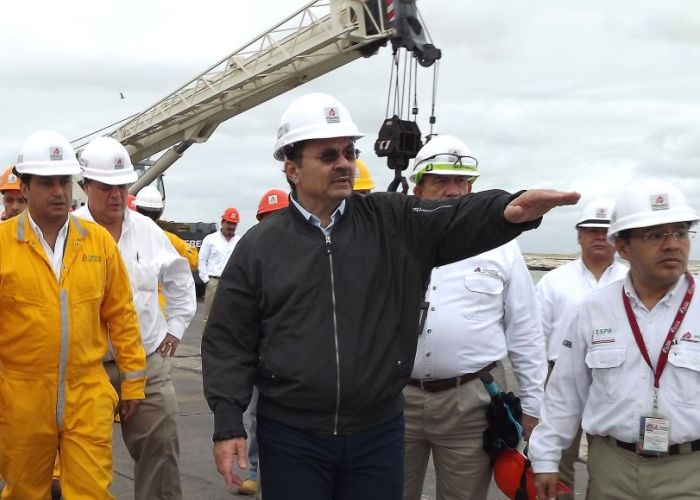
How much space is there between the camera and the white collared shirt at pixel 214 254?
1296 cm

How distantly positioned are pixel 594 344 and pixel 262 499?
1368 millimetres

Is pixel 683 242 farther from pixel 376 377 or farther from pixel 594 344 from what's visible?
pixel 376 377

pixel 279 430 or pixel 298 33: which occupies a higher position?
pixel 298 33

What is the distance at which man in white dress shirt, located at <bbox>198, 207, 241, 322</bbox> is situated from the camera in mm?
12961

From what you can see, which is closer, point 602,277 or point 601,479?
point 601,479

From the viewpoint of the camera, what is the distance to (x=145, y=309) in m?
5.06

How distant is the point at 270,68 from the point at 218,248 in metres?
6.99

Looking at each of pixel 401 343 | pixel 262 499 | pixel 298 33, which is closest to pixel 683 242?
pixel 401 343

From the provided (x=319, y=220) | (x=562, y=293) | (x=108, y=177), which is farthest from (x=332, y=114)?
(x=562, y=293)

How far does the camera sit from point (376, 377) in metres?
3.20

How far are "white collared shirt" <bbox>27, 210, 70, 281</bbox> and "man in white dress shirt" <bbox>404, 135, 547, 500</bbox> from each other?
171 centimetres

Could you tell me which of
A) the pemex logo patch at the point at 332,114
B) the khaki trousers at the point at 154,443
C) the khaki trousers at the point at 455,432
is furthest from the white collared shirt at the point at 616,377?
the khaki trousers at the point at 154,443

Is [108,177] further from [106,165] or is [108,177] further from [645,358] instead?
[645,358]

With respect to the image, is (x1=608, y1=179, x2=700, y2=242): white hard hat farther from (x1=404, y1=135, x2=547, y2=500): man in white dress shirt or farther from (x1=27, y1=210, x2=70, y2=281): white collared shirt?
(x1=27, y1=210, x2=70, y2=281): white collared shirt
